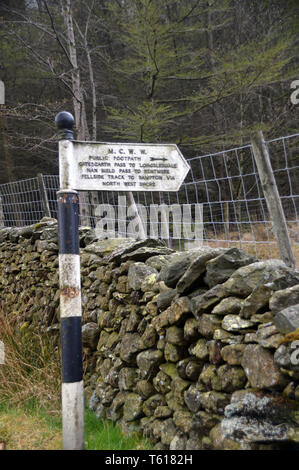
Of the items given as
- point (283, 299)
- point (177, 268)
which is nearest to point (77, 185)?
point (177, 268)

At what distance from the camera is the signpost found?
225cm

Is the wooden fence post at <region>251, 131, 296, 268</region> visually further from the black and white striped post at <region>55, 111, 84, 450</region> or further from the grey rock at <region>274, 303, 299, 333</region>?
the black and white striped post at <region>55, 111, 84, 450</region>

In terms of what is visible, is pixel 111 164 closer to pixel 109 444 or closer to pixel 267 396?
pixel 267 396

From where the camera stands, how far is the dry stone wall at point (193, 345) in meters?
1.86

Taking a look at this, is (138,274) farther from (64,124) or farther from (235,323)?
(64,124)

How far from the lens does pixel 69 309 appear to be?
2303 millimetres

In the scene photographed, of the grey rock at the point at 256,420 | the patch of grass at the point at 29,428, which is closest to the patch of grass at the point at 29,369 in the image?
the patch of grass at the point at 29,428

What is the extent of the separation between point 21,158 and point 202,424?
48.7 feet

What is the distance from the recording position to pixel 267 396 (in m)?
1.87

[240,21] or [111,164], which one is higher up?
[240,21]

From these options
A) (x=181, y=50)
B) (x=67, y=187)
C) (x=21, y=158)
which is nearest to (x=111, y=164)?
(x=67, y=187)

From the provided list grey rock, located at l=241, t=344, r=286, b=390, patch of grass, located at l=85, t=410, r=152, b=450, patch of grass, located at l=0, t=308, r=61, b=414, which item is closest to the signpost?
patch of grass, located at l=85, t=410, r=152, b=450

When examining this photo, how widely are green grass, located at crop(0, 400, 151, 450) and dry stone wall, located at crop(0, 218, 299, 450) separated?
0.11 m

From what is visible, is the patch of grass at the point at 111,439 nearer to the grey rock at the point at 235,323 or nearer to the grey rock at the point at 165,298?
the grey rock at the point at 165,298
